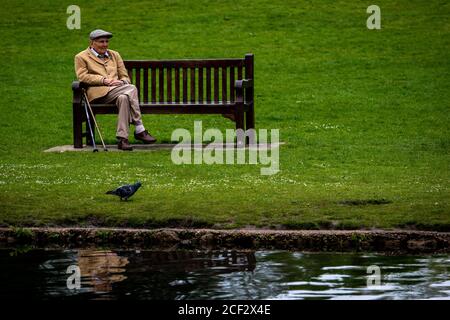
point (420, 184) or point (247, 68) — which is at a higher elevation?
point (247, 68)

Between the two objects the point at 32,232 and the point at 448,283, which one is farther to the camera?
the point at 32,232

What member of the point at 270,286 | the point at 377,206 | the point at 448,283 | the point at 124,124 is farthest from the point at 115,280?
the point at 124,124

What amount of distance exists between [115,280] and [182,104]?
7.79 m

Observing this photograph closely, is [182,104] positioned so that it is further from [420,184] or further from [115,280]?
[115,280]

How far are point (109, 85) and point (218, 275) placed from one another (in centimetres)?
761

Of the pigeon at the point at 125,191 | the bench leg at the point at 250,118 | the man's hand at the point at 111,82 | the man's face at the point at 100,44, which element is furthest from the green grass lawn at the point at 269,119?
the man's face at the point at 100,44

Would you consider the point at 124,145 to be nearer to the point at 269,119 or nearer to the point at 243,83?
the point at 243,83

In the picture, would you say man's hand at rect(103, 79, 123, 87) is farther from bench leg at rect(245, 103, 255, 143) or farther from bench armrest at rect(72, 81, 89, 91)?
bench leg at rect(245, 103, 255, 143)

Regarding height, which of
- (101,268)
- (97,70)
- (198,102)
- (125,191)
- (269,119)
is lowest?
(101,268)

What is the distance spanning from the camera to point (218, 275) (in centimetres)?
885

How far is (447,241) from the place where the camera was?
9734 millimetres

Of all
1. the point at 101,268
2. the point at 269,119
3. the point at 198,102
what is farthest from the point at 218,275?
the point at 269,119

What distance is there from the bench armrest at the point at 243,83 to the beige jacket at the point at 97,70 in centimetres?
171

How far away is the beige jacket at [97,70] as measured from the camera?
16.0 metres
